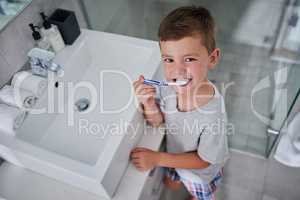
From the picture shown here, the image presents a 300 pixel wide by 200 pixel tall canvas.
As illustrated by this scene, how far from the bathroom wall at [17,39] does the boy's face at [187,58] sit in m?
0.52

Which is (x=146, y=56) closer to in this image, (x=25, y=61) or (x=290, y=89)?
(x=25, y=61)

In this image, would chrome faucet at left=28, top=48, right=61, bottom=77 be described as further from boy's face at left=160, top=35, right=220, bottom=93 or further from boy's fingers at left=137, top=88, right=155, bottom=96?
boy's face at left=160, top=35, right=220, bottom=93

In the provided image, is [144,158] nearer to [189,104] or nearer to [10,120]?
[189,104]

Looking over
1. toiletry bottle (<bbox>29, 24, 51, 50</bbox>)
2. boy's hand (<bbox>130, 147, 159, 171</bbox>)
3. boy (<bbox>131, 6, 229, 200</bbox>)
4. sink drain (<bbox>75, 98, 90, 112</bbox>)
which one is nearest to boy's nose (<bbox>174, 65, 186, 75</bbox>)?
boy (<bbox>131, 6, 229, 200</bbox>)

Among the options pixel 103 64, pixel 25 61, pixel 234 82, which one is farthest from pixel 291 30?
pixel 25 61

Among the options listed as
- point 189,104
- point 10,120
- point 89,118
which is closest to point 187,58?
point 189,104

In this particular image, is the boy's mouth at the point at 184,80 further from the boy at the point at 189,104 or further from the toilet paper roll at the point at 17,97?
the toilet paper roll at the point at 17,97

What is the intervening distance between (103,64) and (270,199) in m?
1.11

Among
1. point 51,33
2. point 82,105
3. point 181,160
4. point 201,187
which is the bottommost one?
point 201,187

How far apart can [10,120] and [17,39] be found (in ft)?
0.96

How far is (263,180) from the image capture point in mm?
1652

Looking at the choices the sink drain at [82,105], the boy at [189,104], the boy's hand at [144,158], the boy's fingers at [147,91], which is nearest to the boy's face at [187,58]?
the boy at [189,104]

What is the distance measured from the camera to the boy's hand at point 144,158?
100 cm

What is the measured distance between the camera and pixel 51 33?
1.10 m
